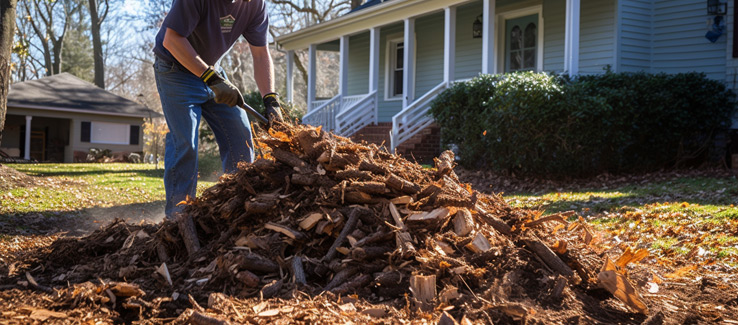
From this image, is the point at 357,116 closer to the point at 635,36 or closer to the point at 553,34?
the point at 553,34

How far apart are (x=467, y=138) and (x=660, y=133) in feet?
10.4

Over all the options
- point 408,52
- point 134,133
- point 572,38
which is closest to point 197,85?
point 572,38

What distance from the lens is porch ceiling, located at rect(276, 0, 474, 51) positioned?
1397 centimetres

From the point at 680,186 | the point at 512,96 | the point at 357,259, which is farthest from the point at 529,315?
the point at 512,96

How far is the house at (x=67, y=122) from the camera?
83.9 feet

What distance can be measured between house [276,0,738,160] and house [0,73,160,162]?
1283 centimetres

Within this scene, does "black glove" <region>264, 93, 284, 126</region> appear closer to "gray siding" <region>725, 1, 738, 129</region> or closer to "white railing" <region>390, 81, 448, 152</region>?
"white railing" <region>390, 81, 448, 152</region>

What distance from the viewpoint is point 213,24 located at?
14.2 feet

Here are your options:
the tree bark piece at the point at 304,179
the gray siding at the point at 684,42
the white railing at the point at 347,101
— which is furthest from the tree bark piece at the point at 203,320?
the white railing at the point at 347,101

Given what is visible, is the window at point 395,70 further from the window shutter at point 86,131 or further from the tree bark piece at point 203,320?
the window shutter at point 86,131

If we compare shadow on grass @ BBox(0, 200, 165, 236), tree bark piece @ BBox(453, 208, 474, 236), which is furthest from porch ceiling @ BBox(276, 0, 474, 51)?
tree bark piece @ BBox(453, 208, 474, 236)

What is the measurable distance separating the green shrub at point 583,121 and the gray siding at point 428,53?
486 cm

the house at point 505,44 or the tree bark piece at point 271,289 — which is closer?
the tree bark piece at point 271,289

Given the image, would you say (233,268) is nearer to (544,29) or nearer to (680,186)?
(680,186)
